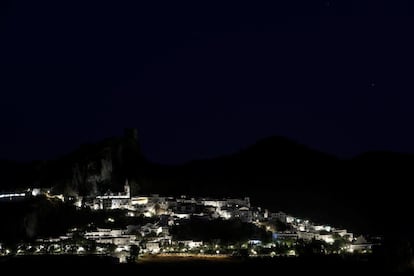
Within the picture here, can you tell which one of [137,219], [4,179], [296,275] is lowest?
[296,275]

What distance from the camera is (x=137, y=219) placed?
88.5m

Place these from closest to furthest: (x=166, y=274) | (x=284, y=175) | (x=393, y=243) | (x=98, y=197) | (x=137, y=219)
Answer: (x=166, y=274), (x=393, y=243), (x=137, y=219), (x=98, y=197), (x=284, y=175)

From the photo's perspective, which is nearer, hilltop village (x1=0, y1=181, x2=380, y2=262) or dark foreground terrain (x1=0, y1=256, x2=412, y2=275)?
dark foreground terrain (x1=0, y1=256, x2=412, y2=275)

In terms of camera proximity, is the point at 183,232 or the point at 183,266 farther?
the point at 183,232

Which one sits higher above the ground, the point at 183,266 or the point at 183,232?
the point at 183,232

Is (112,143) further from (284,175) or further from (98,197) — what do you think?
(284,175)

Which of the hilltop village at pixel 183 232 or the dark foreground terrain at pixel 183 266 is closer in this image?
the dark foreground terrain at pixel 183 266

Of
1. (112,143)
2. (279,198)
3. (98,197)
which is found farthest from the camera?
(279,198)

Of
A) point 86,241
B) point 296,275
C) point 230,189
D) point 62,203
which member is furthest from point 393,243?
point 230,189

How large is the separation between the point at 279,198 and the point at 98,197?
37058 mm

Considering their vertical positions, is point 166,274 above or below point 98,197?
below

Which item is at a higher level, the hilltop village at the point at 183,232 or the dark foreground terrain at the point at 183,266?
the hilltop village at the point at 183,232

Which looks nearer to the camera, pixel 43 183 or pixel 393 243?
pixel 393 243

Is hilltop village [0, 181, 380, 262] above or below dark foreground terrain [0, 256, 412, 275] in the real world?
above
